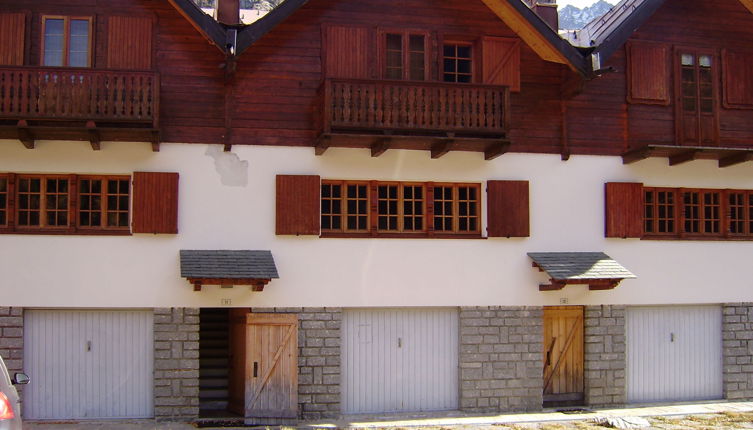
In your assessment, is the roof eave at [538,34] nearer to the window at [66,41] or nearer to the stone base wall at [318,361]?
the stone base wall at [318,361]

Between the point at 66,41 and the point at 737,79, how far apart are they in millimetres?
14332

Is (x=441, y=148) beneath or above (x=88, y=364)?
above

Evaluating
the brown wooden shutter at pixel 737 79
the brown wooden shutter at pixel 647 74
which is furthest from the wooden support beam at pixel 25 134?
the brown wooden shutter at pixel 737 79

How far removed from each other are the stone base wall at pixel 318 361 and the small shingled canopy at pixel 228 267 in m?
1.08

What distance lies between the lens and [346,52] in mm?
16859

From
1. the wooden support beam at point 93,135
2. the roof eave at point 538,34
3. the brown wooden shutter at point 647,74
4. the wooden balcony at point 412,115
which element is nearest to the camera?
the wooden support beam at point 93,135

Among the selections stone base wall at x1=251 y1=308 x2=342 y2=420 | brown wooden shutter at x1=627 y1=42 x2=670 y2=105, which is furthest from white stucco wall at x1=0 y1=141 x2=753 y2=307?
brown wooden shutter at x1=627 y1=42 x2=670 y2=105

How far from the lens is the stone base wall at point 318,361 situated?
1633 cm

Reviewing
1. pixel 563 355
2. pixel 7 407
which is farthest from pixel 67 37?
pixel 563 355

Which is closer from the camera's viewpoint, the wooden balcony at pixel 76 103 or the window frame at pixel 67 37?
the wooden balcony at pixel 76 103

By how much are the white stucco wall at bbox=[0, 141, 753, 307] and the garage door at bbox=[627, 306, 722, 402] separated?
19.1 inches

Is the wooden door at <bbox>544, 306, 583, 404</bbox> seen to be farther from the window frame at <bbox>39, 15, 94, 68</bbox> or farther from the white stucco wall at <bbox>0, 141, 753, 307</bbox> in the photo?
the window frame at <bbox>39, 15, 94, 68</bbox>

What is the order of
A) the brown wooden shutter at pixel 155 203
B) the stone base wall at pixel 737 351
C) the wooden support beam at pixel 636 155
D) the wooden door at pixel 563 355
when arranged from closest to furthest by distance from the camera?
the brown wooden shutter at pixel 155 203, the wooden support beam at pixel 636 155, the wooden door at pixel 563 355, the stone base wall at pixel 737 351

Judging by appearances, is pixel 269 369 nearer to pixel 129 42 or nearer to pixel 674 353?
pixel 129 42
